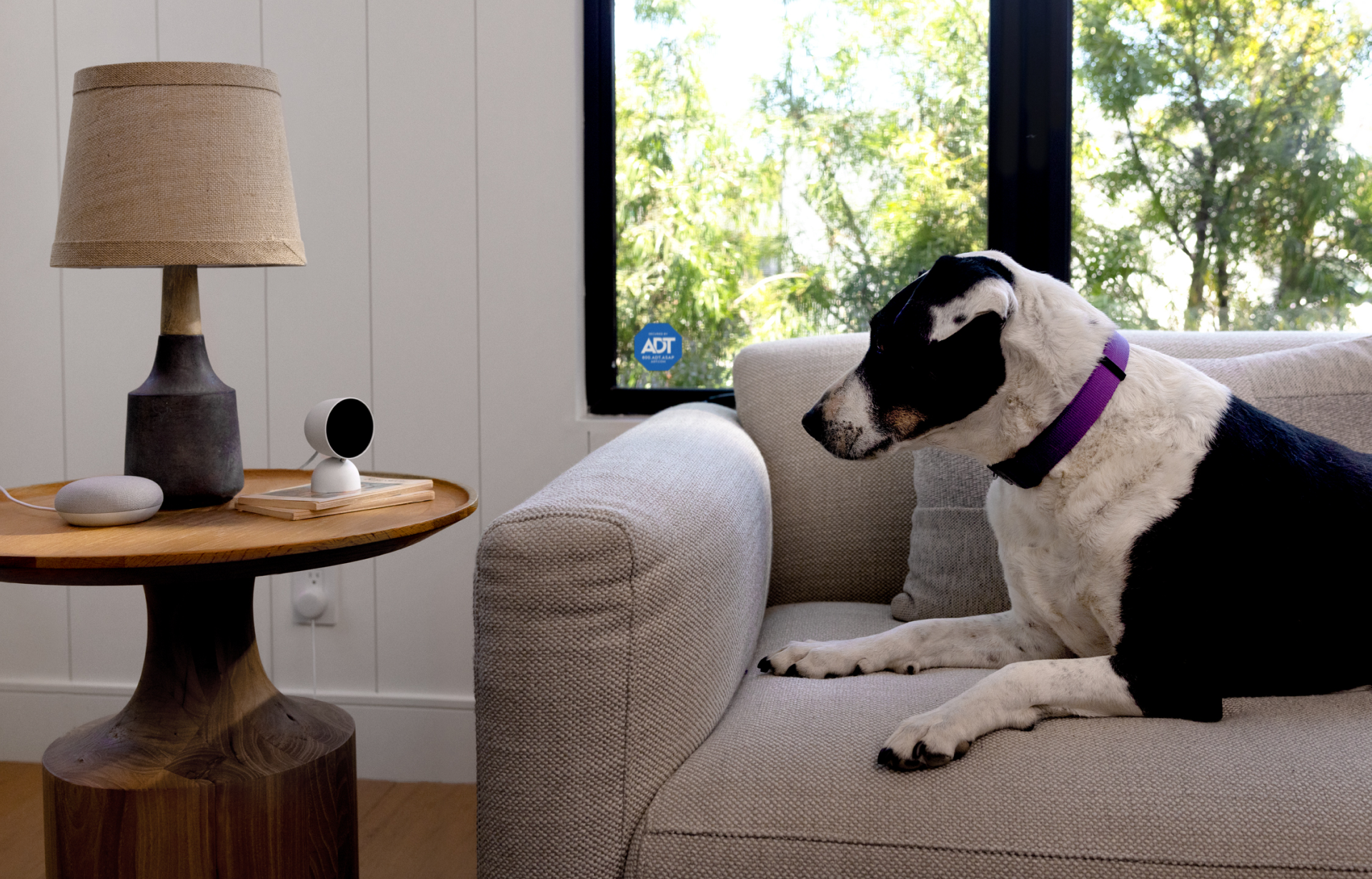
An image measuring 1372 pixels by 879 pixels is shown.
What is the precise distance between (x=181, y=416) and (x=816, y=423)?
846 millimetres

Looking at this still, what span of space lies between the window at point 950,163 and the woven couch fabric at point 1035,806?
1265 mm

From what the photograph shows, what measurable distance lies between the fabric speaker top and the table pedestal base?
1.40ft

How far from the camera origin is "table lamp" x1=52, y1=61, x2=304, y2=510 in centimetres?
126

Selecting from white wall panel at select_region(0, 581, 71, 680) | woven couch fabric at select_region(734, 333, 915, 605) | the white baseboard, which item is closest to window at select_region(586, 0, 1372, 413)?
woven couch fabric at select_region(734, 333, 915, 605)

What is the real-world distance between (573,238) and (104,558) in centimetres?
126

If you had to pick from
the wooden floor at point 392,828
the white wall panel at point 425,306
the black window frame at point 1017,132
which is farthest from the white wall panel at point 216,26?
the wooden floor at point 392,828

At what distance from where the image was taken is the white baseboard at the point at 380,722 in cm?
223

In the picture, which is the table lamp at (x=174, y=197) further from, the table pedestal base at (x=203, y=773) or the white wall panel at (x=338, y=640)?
the white wall panel at (x=338, y=640)

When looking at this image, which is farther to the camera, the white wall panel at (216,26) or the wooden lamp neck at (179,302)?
the white wall panel at (216,26)

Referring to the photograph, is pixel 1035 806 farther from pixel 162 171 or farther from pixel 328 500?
pixel 162 171

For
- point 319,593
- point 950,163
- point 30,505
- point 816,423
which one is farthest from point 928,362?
point 319,593

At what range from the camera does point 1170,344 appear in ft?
5.44

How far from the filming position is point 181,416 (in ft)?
4.43

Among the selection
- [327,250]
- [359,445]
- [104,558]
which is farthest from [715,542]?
[327,250]
